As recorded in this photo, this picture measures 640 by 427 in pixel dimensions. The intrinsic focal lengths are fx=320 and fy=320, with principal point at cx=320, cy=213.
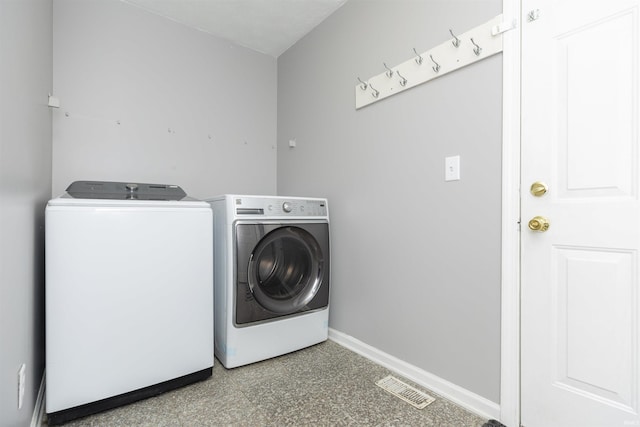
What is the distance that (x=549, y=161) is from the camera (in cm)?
127

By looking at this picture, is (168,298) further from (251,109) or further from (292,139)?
(251,109)

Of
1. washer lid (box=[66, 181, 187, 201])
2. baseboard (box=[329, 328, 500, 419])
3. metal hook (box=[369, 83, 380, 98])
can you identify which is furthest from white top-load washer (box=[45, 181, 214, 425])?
metal hook (box=[369, 83, 380, 98])

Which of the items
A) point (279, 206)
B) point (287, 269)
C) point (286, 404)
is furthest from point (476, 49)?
point (286, 404)

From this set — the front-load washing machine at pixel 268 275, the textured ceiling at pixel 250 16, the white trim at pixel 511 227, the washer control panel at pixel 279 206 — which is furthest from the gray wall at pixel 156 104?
the white trim at pixel 511 227

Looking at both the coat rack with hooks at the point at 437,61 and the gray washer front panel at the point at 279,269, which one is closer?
the coat rack with hooks at the point at 437,61

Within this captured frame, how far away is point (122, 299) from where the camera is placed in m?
1.46

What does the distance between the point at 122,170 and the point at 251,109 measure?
45.1 inches

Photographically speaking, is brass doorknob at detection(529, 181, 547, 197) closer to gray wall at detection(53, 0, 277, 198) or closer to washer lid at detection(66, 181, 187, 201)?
washer lid at detection(66, 181, 187, 201)

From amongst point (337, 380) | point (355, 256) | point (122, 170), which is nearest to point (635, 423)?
point (337, 380)

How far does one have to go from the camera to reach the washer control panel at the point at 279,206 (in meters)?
1.82

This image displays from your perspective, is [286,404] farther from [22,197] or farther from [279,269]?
[22,197]

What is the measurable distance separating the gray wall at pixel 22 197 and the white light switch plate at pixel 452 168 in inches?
66.4

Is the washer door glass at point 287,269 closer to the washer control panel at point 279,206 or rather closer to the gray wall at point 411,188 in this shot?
the washer control panel at point 279,206

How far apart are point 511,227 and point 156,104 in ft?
7.77
